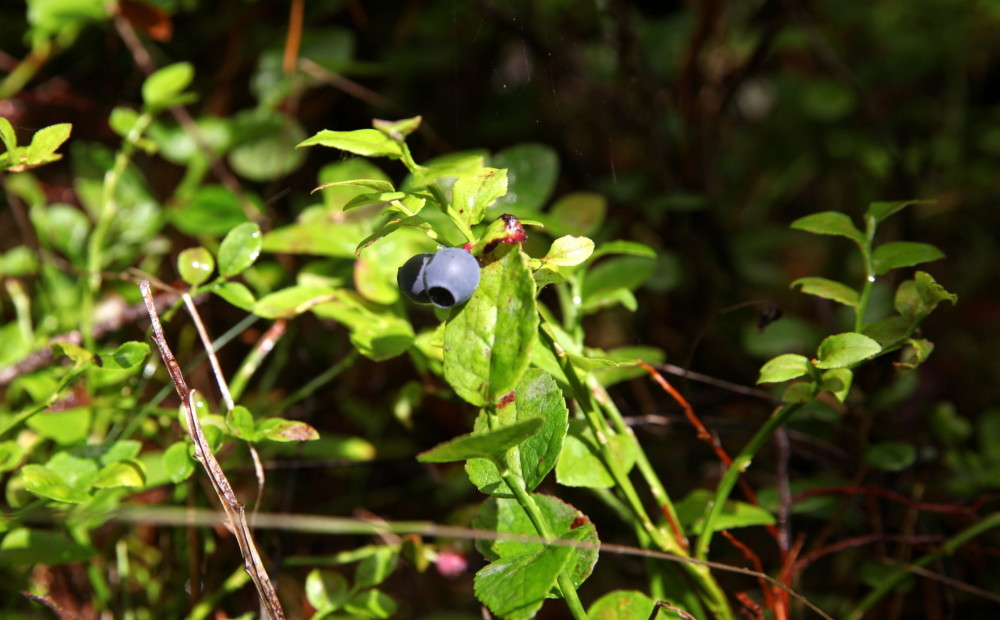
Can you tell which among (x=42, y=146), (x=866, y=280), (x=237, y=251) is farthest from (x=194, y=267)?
(x=866, y=280)

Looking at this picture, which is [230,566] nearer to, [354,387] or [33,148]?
[354,387]

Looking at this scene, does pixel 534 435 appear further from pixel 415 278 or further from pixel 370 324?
pixel 370 324

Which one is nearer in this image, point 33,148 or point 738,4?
point 33,148

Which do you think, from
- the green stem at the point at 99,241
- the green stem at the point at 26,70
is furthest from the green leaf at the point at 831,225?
the green stem at the point at 26,70

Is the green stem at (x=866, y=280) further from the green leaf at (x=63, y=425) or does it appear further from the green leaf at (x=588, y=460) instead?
the green leaf at (x=63, y=425)

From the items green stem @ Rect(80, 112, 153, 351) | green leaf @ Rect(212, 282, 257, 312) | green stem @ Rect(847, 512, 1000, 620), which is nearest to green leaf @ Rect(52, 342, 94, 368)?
green leaf @ Rect(212, 282, 257, 312)

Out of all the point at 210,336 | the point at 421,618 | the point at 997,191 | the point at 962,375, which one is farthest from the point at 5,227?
the point at 997,191
